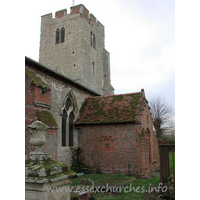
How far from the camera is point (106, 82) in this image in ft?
106

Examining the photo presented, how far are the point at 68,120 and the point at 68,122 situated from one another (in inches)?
5.2

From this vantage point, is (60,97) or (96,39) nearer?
(60,97)

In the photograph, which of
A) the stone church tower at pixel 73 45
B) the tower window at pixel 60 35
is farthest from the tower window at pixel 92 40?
the tower window at pixel 60 35

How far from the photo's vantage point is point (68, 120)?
510 inches

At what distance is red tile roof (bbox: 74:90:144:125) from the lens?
12.2m

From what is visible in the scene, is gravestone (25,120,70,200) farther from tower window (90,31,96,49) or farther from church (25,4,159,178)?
tower window (90,31,96,49)

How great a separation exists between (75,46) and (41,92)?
18718 millimetres

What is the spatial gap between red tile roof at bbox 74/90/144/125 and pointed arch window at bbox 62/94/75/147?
48 centimetres

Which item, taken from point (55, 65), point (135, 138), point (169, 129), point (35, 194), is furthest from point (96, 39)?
point (35, 194)

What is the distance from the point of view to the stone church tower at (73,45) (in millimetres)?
26250

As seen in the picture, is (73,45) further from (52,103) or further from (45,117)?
(45,117)

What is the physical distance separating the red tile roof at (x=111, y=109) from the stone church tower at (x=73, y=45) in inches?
455

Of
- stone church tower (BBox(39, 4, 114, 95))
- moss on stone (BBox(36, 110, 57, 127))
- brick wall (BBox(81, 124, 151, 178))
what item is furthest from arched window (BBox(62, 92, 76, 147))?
stone church tower (BBox(39, 4, 114, 95))

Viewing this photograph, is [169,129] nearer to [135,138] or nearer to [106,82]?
[106,82]
